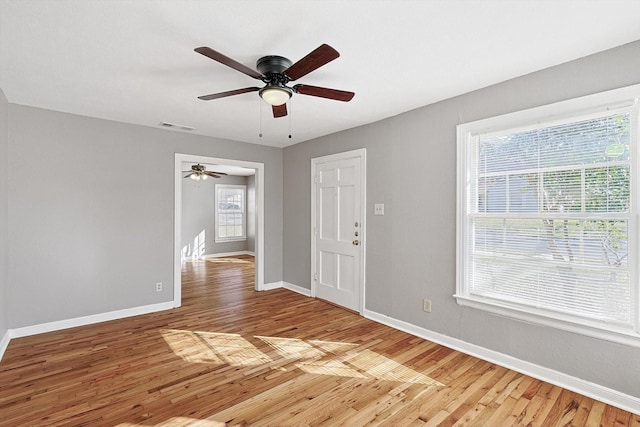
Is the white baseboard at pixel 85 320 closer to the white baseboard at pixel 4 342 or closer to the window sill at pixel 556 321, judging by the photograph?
the white baseboard at pixel 4 342

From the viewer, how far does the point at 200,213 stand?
8.80 meters

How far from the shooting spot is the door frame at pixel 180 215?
4422mm

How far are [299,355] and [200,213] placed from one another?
22.1 feet

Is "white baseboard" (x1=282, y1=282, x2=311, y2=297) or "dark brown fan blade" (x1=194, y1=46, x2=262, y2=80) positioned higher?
"dark brown fan blade" (x1=194, y1=46, x2=262, y2=80)

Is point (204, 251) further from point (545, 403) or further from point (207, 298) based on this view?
point (545, 403)

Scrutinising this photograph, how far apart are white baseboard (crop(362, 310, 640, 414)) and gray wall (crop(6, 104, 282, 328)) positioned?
3.42 meters

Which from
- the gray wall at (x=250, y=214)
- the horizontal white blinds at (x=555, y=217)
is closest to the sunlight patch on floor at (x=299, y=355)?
the horizontal white blinds at (x=555, y=217)

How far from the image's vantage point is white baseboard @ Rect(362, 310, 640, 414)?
2176 millimetres

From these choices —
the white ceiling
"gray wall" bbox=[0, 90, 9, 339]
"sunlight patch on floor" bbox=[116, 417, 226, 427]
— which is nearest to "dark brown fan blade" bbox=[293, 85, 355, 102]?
the white ceiling

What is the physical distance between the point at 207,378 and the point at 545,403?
2546 mm

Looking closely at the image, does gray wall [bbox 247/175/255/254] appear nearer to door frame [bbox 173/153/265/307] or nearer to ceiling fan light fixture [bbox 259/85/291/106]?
door frame [bbox 173/153/265/307]

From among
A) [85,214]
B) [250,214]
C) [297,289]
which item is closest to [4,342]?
[85,214]

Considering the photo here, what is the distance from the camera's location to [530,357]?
2.61 m

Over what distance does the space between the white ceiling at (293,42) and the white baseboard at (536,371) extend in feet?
7.95
